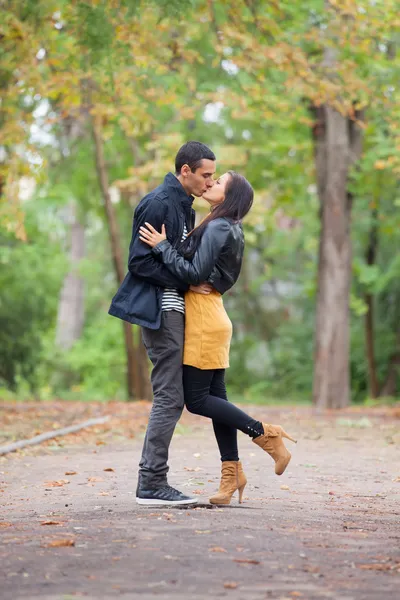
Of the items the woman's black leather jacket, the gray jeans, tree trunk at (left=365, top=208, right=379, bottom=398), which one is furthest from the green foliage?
the gray jeans

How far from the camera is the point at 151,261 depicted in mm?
6910

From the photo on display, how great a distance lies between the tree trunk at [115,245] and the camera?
23.6 metres

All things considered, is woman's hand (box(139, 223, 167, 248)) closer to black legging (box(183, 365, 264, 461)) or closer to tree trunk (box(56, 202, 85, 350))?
Answer: black legging (box(183, 365, 264, 461))

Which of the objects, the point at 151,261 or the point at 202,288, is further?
the point at 202,288

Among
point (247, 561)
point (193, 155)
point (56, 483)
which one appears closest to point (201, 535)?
point (247, 561)

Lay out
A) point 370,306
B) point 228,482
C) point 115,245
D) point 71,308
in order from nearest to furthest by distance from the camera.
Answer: point 228,482 → point 115,245 → point 370,306 → point 71,308

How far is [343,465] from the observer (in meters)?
10.8

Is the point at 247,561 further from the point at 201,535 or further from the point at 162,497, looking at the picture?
the point at 162,497

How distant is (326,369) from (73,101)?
878 cm

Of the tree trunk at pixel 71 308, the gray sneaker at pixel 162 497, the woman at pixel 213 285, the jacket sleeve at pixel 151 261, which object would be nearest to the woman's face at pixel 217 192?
the woman at pixel 213 285

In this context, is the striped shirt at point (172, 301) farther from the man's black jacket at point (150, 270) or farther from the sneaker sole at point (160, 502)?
the sneaker sole at point (160, 502)

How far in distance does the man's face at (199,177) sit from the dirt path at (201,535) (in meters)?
2.02

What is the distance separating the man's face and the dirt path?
Answer: 202 cm

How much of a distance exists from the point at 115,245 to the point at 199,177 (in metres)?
17.2
